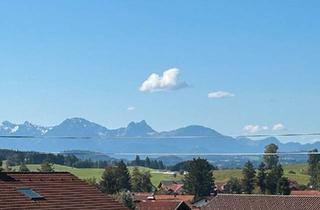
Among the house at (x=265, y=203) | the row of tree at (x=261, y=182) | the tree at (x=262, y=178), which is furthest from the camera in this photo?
the tree at (x=262, y=178)

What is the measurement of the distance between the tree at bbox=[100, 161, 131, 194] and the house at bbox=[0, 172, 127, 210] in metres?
67.9

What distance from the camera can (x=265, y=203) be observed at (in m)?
60.8

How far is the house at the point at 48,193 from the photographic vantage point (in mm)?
24016

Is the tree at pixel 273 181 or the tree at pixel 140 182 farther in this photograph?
the tree at pixel 140 182

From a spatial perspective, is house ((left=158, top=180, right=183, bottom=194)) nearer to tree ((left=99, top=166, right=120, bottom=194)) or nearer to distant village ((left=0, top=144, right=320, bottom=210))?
distant village ((left=0, top=144, right=320, bottom=210))

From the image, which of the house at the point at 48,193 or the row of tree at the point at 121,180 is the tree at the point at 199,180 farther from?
the house at the point at 48,193

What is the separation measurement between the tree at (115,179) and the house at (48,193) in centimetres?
6787

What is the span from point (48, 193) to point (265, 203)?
37613mm

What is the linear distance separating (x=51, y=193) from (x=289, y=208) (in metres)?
36.8

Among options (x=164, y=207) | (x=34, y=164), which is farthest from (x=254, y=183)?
(x=34, y=164)

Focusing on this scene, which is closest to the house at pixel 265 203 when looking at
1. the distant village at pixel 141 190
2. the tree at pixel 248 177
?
the distant village at pixel 141 190

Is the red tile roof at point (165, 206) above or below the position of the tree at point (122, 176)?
below

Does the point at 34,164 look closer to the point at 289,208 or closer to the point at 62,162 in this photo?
the point at 62,162

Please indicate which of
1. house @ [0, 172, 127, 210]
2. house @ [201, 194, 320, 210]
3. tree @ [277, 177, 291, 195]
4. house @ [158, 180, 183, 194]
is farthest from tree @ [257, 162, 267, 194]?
house @ [0, 172, 127, 210]
